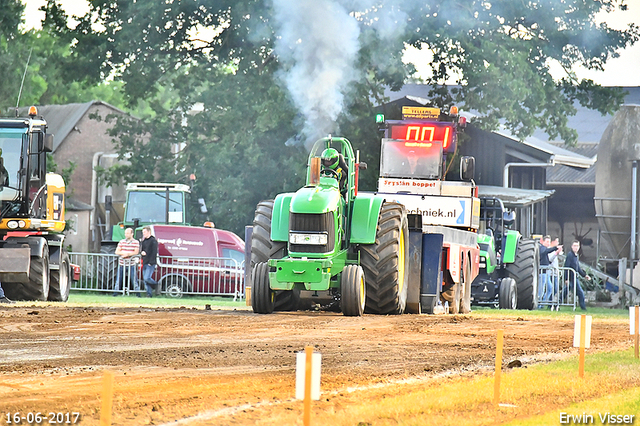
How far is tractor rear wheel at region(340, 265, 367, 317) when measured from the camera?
1578 cm

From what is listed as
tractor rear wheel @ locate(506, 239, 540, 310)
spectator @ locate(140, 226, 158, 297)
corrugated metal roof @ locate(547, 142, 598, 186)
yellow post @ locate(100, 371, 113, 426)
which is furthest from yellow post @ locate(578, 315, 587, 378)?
corrugated metal roof @ locate(547, 142, 598, 186)

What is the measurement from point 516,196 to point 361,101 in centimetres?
539

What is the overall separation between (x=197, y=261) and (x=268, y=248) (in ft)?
43.5

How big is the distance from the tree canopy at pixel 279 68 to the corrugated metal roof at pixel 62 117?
1899 centimetres

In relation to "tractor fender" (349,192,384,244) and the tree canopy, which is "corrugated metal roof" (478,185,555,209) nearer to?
the tree canopy

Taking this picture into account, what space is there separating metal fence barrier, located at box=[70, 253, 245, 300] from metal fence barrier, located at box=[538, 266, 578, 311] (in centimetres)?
761

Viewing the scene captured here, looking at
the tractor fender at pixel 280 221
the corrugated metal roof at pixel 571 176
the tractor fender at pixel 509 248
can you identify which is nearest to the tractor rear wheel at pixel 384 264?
the tractor fender at pixel 280 221

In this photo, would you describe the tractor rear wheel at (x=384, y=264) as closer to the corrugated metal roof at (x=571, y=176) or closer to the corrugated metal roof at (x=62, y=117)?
the corrugated metal roof at (x=571, y=176)

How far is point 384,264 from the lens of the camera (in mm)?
16391

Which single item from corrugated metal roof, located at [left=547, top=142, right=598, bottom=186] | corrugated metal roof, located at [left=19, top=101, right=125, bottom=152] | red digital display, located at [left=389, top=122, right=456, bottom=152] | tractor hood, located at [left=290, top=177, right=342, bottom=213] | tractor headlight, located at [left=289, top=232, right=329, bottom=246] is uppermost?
corrugated metal roof, located at [left=19, top=101, right=125, bottom=152]

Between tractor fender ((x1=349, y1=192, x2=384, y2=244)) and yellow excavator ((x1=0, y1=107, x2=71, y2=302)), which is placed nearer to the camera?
tractor fender ((x1=349, y1=192, x2=384, y2=244))

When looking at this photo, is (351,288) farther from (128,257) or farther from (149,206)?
(149,206)

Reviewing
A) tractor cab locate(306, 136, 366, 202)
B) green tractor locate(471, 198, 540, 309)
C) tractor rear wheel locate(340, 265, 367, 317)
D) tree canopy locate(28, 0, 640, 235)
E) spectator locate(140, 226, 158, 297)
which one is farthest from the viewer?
tree canopy locate(28, 0, 640, 235)

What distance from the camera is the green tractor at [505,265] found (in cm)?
2491
